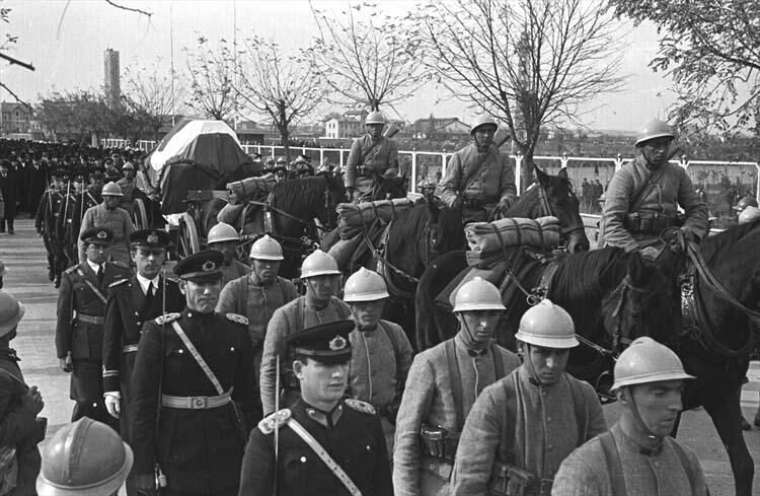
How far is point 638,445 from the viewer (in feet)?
11.5

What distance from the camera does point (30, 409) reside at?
191 inches

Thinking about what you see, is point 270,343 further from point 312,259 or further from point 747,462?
point 747,462

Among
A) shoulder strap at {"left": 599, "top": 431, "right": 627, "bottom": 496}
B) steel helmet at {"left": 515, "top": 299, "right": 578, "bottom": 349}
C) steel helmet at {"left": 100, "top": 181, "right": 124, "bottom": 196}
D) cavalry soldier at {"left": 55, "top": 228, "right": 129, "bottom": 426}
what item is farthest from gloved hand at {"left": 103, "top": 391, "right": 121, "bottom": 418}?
steel helmet at {"left": 100, "top": 181, "right": 124, "bottom": 196}

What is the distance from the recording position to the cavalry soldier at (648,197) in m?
7.80

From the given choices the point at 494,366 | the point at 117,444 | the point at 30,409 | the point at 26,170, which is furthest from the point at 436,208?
the point at 26,170

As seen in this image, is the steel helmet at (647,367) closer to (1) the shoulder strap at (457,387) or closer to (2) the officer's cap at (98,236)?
(1) the shoulder strap at (457,387)

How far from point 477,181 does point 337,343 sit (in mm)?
6445

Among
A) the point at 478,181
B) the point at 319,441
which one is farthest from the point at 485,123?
the point at 319,441

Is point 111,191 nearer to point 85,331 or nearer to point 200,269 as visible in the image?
point 85,331

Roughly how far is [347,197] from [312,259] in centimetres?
638

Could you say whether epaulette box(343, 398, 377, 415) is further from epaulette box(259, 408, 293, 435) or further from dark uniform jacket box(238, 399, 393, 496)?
epaulette box(259, 408, 293, 435)

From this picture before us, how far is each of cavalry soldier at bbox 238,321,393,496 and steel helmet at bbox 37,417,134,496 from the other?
1.22 m

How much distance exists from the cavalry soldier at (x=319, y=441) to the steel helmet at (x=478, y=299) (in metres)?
0.95

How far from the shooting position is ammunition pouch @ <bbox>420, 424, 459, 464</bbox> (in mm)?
4754
